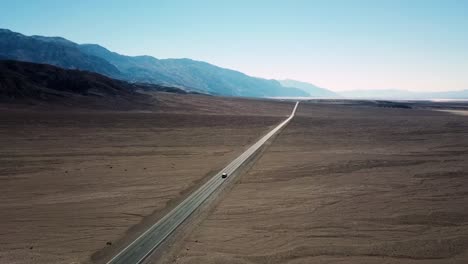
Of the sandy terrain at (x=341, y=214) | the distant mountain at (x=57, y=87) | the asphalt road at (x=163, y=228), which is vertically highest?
the distant mountain at (x=57, y=87)

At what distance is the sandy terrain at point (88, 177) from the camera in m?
11.0

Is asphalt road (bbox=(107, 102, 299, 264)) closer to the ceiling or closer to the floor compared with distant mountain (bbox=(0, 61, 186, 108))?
closer to the floor

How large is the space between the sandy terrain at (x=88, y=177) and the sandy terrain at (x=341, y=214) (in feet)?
8.28

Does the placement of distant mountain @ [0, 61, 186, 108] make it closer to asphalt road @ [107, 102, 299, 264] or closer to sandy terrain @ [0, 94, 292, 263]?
sandy terrain @ [0, 94, 292, 263]

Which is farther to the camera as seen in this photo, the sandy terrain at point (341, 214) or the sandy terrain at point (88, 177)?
the sandy terrain at point (88, 177)

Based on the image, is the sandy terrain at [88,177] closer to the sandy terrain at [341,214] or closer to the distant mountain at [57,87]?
the sandy terrain at [341,214]

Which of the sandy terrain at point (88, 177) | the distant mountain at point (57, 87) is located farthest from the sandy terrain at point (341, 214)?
the distant mountain at point (57, 87)

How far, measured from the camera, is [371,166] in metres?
21.6

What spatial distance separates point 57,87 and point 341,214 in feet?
212

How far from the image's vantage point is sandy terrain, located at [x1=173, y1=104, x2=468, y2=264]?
33.4 ft

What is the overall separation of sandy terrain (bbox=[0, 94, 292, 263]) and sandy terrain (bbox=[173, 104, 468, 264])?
2.52m

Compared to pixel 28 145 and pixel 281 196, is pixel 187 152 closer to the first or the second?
pixel 28 145

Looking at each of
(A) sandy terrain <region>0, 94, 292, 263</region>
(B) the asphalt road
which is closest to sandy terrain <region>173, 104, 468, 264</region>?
(B) the asphalt road

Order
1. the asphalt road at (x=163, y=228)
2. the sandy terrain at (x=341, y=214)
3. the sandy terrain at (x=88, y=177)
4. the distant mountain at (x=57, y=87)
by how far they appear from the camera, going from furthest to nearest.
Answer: the distant mountain at (x=57, y=87), the sandy terrain at (x=88, y=177), the sandy terrain at (x=341, y=214), the asphalt road at (x=163, y=228)
